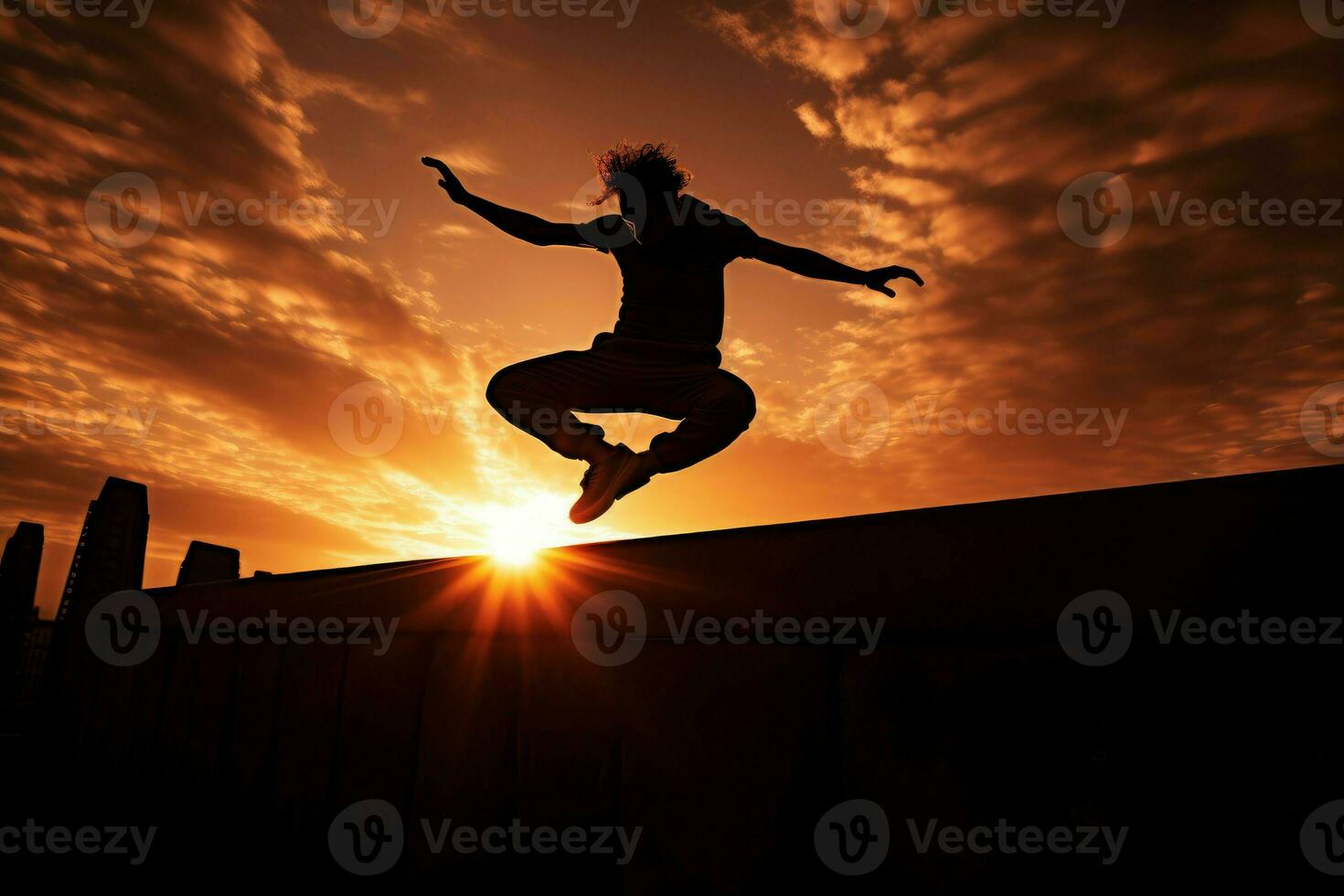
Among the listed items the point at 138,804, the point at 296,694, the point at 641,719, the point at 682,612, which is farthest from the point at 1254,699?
the point at 138,804

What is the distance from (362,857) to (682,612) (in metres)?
1.90

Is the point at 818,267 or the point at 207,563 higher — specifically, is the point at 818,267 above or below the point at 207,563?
above

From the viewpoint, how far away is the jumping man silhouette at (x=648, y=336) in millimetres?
3191

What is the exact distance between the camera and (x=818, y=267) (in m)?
3.56

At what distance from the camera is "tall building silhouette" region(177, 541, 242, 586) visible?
427 inches

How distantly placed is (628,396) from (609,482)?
1.59 ft

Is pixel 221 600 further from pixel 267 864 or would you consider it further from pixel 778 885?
pixel 778 885

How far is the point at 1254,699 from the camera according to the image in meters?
1.23
